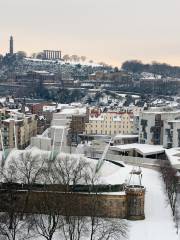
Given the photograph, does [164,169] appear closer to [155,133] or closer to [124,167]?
[124,167]

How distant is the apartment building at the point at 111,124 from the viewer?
59.6m

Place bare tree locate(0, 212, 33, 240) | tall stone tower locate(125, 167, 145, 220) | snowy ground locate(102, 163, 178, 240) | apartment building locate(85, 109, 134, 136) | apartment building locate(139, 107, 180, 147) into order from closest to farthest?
bare tree locate(0, 212, 33, 240) < snowy ground locate(102, 163, 178, 240) < tall stone tower locate(125, 167, 145, 220) < apartment building locate(139, 107, 180, 147) < apartment building locate(85, 109, 134, 136)

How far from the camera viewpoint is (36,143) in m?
49.9

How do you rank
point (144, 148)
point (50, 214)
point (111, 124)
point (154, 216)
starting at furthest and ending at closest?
point (111, 124) → point (144, 148) → point (154, 216) → point (50, 214)

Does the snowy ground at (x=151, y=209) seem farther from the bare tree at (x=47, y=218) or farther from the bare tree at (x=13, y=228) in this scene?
the bare tree at (x=13, y=228)

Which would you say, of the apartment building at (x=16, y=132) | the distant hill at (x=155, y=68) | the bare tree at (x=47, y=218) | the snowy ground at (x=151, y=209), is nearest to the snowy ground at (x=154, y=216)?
the snowy ground at (x=151, y=209)

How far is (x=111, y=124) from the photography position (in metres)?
59.9

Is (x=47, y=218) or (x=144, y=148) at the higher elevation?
(x=47, y=218)

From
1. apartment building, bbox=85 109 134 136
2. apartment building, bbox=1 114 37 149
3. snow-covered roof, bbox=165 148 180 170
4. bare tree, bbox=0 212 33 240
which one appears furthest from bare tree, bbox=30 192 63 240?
apartment building, bbox=85 109 134 136

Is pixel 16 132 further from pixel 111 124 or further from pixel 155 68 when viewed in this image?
pixel 155 68

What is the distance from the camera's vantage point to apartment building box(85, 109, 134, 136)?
59625 mm

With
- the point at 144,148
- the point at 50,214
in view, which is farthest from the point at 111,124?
the point at 50,214

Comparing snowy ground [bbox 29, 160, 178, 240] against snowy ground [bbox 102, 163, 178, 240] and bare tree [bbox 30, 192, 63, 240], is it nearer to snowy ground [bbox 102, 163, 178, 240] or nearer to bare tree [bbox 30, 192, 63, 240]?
snowy ground [bbox 102, 163, 178, 240]

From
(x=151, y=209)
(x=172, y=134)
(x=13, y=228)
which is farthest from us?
(x=172, y=134)
